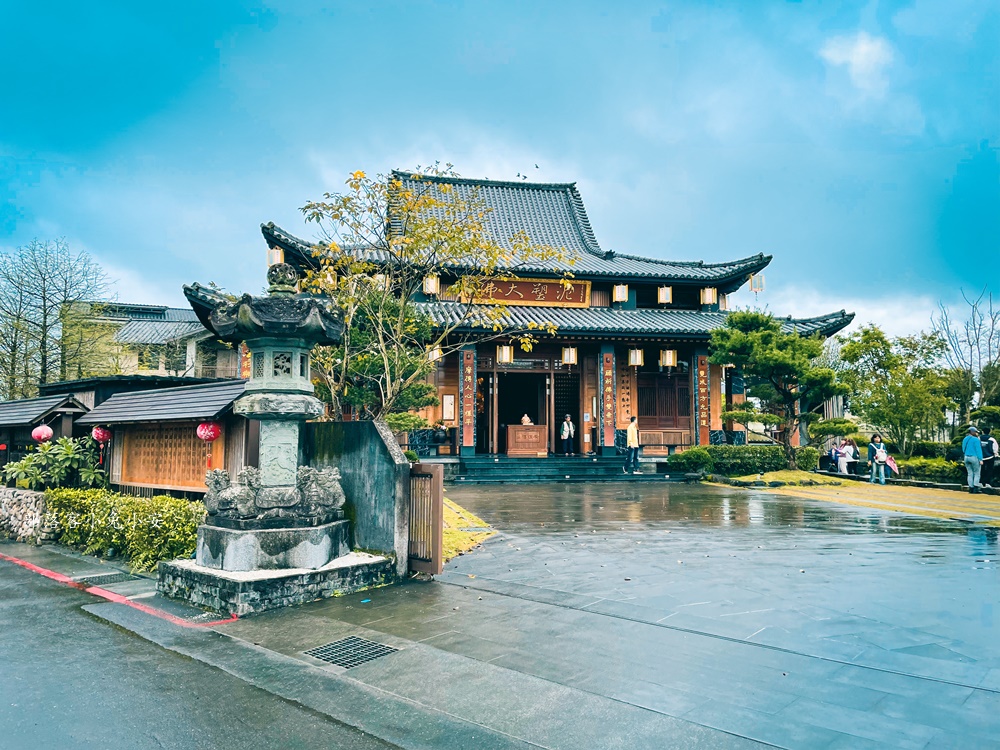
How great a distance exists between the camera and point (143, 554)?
8414 millimetres

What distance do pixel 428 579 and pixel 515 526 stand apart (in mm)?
4214

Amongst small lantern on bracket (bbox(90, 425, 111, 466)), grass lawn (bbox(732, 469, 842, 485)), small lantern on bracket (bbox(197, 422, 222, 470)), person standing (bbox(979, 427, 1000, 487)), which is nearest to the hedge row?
grass lawn (bbox(732, 469, 842, 485))

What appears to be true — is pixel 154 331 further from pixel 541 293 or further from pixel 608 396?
pixel 608 396

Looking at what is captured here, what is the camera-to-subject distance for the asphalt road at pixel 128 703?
363 cm

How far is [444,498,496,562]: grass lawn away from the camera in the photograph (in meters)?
9.15

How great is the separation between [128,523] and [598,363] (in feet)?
60.5

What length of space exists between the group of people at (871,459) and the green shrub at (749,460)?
190 centimetres

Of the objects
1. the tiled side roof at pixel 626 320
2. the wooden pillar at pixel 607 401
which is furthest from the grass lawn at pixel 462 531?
the wooden pillar at pixel 607 401

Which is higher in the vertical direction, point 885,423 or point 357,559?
point 885,423

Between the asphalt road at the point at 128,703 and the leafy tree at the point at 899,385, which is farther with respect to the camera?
the leafy tree at the point at 899,385

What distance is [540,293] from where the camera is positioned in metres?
25.8

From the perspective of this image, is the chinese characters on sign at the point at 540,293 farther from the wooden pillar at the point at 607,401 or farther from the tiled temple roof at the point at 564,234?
the wooden pillar at the point at 607,401

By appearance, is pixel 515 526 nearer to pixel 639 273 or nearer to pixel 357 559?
pixel 357 559

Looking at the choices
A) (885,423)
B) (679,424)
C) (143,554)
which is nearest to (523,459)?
(679,424)
